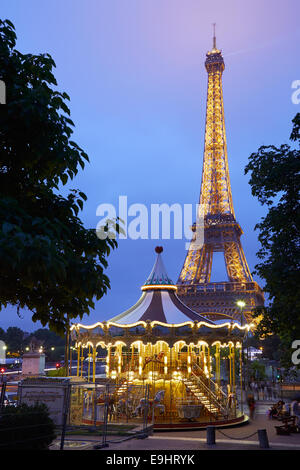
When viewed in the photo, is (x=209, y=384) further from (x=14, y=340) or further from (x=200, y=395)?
(x=14, y=340)

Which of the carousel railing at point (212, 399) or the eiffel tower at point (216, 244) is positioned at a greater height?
the eiffel tower at point (216, 244)

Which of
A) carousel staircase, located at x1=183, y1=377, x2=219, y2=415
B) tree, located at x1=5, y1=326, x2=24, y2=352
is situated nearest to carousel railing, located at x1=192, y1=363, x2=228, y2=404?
carousel staircase, located at x1=183, y1=377, x2=219, y2=415

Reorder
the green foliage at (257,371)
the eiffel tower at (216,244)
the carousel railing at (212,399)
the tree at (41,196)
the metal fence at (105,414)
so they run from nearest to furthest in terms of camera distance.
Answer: the tree at (41,196) < the metal fence at (105,414) < the carousel railing at (212,399) < the green foliage at (257,371) < the eiffel tower at (216,244)

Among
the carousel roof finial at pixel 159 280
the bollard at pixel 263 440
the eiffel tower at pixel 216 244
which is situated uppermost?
the eiffel tower at pixel 216 244

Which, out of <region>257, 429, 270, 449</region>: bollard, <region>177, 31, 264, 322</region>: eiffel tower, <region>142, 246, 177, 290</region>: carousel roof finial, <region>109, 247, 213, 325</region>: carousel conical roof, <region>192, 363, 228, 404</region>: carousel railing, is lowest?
<region>257, 429, 270, 449</region>: bollard

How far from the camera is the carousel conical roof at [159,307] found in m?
20.4

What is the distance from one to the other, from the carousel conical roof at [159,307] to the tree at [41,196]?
13.3 meters

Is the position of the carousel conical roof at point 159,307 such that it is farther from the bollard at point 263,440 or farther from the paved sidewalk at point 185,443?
the bollard at point 263,440

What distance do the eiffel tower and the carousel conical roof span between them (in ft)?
101

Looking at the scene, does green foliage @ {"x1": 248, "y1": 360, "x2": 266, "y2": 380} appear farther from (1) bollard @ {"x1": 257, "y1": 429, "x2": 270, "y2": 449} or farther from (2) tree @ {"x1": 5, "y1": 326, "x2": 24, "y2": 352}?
(2) tree @ {"x1": 5, "y1": 326, "x2": 24, "y2": 352}

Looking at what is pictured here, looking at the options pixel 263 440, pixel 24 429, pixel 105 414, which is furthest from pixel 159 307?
pixel 24 429

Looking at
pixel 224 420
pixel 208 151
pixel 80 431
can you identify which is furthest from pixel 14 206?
pixel 208 151

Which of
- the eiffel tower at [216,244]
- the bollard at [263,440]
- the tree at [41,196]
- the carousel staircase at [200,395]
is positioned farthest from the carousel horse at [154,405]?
the eiffel tower at [216,244]

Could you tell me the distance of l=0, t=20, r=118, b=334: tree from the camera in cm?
561
